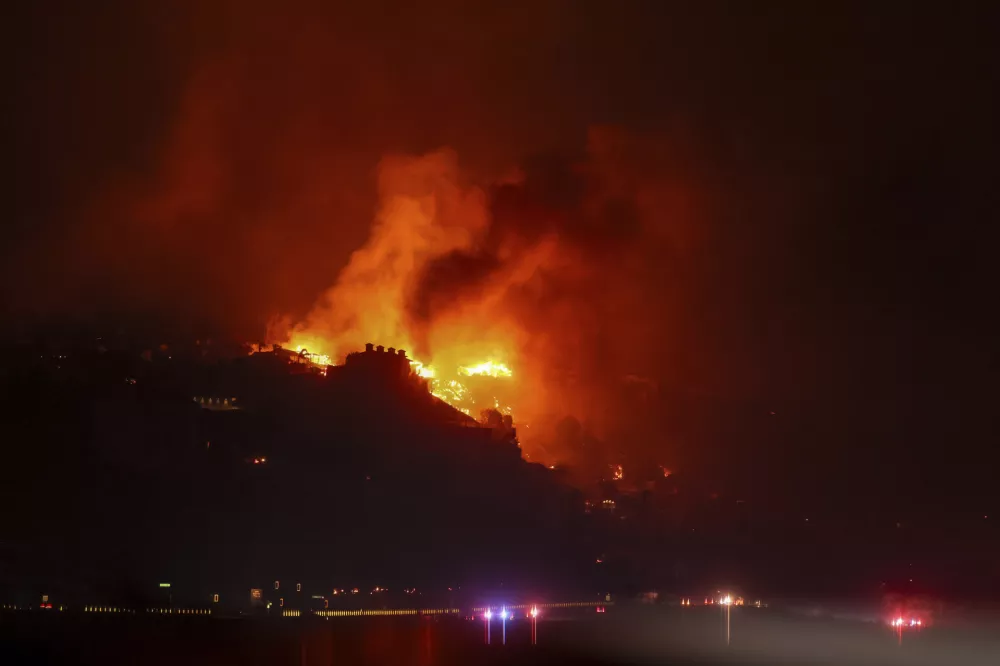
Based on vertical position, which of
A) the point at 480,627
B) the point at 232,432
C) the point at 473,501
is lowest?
the point at 480,627

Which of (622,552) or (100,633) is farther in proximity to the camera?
(622,552)

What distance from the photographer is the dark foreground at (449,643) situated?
268 ft

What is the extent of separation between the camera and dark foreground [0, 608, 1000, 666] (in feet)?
268

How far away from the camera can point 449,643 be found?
317ft

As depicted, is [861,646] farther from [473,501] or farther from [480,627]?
[473,501]

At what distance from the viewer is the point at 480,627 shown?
395ft

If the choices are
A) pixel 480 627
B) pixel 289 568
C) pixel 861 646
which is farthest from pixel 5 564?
pixel 861 646

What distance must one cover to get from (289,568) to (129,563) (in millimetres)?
20248

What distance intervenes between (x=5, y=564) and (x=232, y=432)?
3581 centimetres

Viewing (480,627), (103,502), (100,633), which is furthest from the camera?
(103,502)

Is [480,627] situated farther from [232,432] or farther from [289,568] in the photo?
[232,432]

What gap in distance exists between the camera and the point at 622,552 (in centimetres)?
19538

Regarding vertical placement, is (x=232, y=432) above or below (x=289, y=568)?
above

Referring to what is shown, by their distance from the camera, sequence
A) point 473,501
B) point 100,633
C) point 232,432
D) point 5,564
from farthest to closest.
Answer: point 473,501 < point 232,432 < point 5,564 < point 100,633
